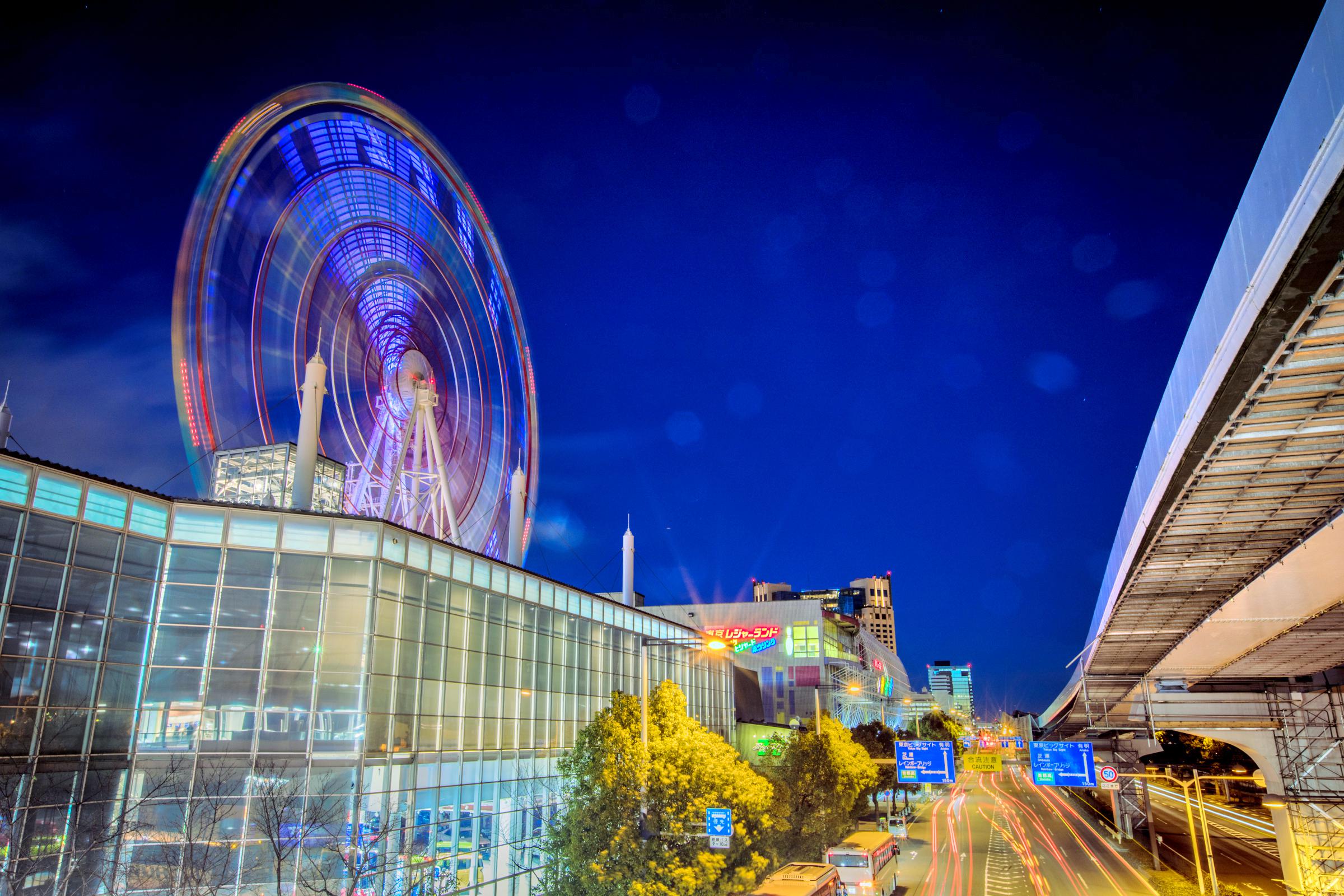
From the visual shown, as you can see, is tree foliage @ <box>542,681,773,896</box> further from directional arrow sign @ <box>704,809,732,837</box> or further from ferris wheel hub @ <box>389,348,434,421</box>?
ferris wheel hub @ <box>389,348,434,421</box>

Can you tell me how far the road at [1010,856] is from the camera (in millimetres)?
41719

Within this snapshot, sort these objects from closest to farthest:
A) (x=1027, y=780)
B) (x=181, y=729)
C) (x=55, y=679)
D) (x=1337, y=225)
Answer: (x=1337, y=225), (x=55, y=679), (x=181, y=729), (x=1027, y=780)

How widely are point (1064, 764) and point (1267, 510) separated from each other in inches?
970

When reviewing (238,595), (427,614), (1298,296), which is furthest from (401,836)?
(1298,296)

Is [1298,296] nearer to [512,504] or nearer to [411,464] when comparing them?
[512,504]

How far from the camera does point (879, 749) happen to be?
72.6 metres

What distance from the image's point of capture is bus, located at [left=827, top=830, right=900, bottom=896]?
34.9m

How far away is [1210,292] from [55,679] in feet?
83.5

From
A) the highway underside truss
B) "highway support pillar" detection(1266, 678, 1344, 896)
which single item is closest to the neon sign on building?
"highway support pillar" detection(1266, 678, 1344, 896)

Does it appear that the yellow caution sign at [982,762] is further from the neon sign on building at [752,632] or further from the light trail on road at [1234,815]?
the neon sign on building at [752,632]

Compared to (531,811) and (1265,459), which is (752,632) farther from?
(1265,459)

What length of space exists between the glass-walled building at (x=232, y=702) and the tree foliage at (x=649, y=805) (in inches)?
189

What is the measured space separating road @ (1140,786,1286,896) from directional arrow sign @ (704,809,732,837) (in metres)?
30.6

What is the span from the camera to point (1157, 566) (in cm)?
2673
